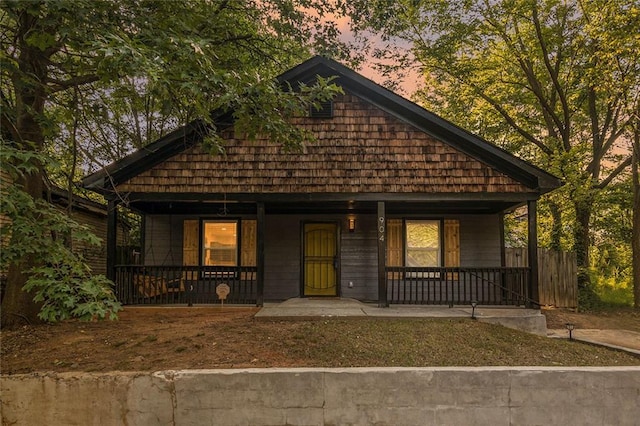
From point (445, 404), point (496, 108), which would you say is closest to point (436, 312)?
point (445, 404)

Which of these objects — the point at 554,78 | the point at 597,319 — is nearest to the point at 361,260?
the point at 597,319

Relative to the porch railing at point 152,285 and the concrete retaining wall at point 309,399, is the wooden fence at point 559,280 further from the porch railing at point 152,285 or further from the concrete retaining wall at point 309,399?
the porch railing at point 152,285

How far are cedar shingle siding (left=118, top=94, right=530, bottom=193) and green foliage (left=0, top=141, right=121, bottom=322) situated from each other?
13.2ft

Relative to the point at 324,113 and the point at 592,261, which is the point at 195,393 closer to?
the point at 324,113

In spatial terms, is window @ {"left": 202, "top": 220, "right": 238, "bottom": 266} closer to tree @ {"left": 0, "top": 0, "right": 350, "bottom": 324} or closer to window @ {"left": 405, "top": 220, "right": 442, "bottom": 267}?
tree @ {"left": 0, "top": 0, "right": 350, "bottom": 324}

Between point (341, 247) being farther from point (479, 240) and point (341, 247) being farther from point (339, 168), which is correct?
point (479, 240)

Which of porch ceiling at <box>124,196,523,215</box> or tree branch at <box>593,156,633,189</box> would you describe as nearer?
porch ceiling at <box>124,196,523,215</box>

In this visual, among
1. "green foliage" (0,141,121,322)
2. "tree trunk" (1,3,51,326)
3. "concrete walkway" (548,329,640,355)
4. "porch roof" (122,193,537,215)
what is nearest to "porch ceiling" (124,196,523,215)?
"porch roof" (122,193,537,215)

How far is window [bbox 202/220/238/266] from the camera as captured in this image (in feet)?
34.7

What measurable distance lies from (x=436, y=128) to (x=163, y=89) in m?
6.16

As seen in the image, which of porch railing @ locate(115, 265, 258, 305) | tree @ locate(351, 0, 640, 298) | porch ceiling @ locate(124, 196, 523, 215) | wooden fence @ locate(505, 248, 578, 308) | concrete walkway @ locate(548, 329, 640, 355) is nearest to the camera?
concrete walkway @ locate(548, 329, 640, 355)

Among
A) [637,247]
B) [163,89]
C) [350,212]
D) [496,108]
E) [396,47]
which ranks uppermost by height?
[396,47]

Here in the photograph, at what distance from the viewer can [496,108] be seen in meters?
15.9

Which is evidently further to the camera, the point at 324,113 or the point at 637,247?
the point at 637,247
